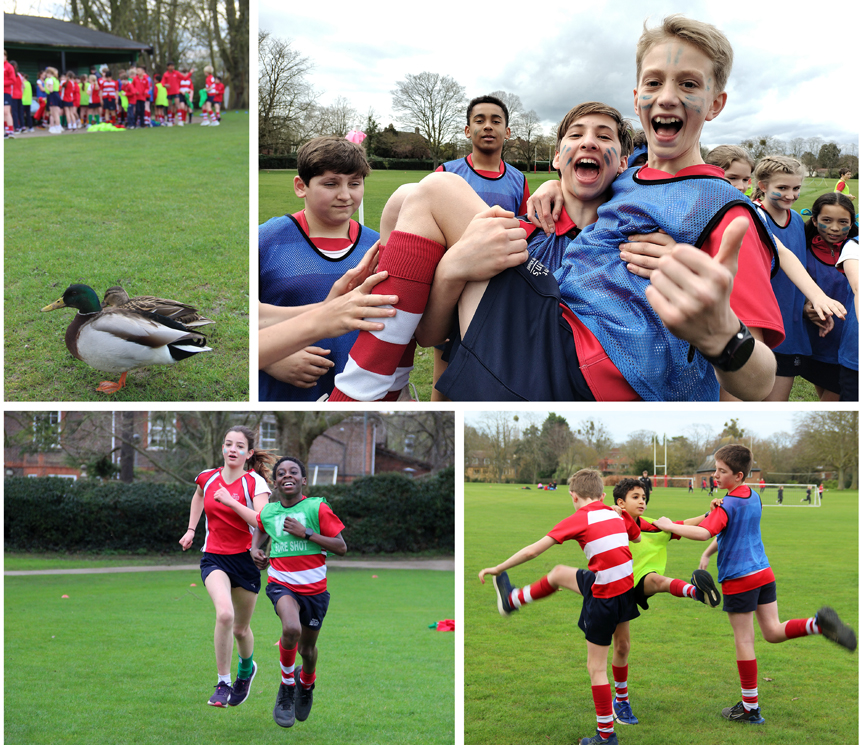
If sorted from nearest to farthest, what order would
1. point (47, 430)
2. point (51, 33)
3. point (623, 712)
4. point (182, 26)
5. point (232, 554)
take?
point (623, 712) < point (232, 554) < point (47, 430) < point (51, 33) < point (182, 26)

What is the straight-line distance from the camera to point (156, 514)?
5.08 metres

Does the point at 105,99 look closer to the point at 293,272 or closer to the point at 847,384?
the point at 293,272

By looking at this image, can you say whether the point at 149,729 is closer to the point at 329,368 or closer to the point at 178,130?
the point at 329,368

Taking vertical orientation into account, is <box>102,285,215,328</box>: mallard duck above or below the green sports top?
above

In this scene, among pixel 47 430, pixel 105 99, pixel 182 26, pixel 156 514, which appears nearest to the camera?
pixel 47 430

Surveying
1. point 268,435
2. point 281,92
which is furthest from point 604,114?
point 268,435

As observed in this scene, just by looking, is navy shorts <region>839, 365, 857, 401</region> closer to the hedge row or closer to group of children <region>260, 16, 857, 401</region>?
group of children <region>260, 16, 857, 401</region>

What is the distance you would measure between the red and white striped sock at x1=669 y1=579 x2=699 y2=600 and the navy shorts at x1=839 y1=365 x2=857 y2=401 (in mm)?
932

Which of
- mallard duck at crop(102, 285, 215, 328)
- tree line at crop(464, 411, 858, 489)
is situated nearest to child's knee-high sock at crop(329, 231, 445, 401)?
tree line at crop(464, 411, 858, 489)

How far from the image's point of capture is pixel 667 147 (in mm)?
2197

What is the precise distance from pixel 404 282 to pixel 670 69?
110 centimetres

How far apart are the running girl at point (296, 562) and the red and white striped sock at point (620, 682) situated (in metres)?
1.20

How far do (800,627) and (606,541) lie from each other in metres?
0.76

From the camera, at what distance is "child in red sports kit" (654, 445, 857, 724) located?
2.56 meters
